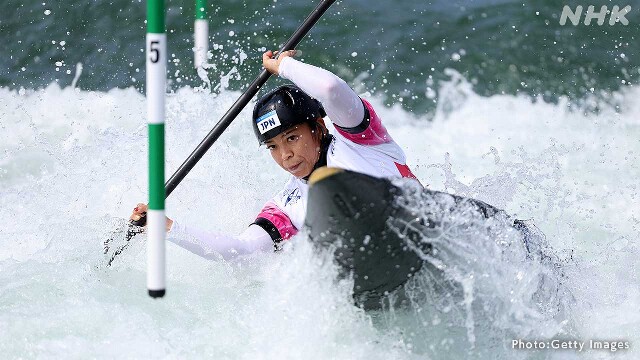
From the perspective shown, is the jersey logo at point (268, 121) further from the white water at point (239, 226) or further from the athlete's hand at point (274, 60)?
the white water at point (239, 226)

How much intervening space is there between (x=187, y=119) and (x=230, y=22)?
6.26ft

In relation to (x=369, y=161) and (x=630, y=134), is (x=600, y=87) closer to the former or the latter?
(x=630, y=134)

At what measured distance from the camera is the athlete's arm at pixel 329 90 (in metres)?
4.00

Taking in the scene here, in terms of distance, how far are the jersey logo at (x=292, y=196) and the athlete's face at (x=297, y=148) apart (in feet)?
0.55

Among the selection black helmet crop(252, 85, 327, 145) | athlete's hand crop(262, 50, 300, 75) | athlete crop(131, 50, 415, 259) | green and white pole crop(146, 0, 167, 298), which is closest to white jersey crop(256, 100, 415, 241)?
athlete crop(131, 50, 415, 259)

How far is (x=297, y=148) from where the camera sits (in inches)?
168

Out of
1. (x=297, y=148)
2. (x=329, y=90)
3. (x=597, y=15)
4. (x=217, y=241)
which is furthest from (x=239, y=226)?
(x=597, y=15)

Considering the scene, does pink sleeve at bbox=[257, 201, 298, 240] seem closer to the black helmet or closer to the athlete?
the athlete

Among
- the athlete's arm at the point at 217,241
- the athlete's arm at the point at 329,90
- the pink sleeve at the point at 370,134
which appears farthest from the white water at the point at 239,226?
the athlete's arm at the point at 329,90

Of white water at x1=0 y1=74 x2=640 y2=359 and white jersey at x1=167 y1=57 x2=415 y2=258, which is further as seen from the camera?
white jersey at x1=167 y1=57 x2=415 y2=258

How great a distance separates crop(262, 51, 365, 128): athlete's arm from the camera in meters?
4.00

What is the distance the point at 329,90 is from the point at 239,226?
165cm

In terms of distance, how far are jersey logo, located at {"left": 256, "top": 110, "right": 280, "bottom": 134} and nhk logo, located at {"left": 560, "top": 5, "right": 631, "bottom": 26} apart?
5.04 metres

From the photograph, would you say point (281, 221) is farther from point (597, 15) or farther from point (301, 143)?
point (597, 15)
